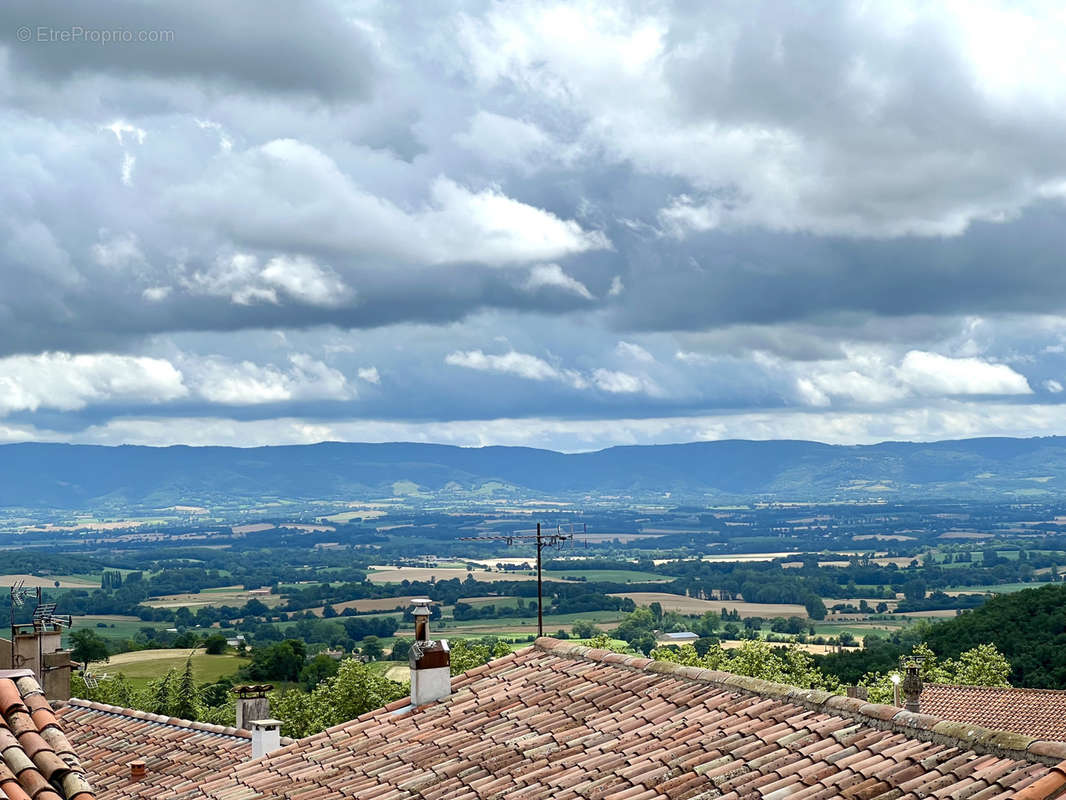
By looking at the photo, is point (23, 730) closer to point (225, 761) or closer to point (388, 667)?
point (225, 761)

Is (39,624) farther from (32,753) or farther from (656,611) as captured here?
(656,611)

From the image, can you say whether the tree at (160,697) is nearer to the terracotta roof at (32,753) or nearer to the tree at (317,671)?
the tree at (317,671)

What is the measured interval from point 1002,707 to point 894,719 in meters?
21.7

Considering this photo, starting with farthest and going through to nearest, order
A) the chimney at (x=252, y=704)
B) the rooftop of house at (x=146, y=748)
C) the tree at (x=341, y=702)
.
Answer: the tree at (x=341, y=702) → the chimney at (x=252, y=704) → the rooftop of house at (x=146, y=748)

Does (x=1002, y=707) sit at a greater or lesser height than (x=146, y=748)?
lesser

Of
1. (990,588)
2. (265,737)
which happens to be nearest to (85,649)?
(265,737)

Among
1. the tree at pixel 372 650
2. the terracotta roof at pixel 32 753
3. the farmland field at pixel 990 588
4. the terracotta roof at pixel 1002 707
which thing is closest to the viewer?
the terracotta roof at pixel 32 753

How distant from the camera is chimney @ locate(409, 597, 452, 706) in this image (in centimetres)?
1795

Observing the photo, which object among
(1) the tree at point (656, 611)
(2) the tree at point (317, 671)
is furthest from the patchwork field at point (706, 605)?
(2) the tree at point (317, 671)

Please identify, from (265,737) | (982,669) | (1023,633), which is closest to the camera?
(265,737)

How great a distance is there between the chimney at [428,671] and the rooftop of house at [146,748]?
3.75 meters

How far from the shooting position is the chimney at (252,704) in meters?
26.5

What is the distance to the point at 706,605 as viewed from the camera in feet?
561

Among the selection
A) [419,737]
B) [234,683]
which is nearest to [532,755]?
[419,737]
